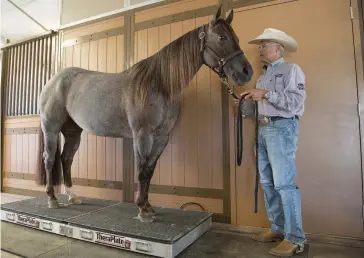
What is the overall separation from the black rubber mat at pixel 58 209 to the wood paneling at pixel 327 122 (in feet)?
5.44

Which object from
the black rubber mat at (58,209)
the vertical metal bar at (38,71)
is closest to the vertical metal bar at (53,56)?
the vertical metal bar at (38,71)

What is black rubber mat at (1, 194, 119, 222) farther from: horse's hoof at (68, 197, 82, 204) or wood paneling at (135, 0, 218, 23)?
wood paneling at (135, 0, 218, 23)

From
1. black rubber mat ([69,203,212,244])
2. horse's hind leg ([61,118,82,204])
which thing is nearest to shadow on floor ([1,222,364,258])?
black rubber mat ([69,203,212,244])

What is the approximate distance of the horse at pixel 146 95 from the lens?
1.62 m

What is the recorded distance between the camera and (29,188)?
3.41 meters

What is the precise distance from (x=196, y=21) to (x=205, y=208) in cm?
193

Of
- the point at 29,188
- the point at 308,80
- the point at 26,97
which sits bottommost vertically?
the point at 29,188

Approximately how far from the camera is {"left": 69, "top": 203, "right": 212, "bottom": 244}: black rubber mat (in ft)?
5.04

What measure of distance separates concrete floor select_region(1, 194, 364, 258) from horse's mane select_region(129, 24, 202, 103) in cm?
115

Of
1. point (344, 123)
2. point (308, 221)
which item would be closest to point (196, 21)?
point (344, 123)

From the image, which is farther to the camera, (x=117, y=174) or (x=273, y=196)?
(x=117, y=174)

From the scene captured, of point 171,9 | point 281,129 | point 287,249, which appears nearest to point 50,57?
point 171,9

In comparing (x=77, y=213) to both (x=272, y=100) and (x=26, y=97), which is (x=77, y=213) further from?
(x=26, y=97)

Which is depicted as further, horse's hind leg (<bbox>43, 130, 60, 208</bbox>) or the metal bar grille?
the metal bar grille
